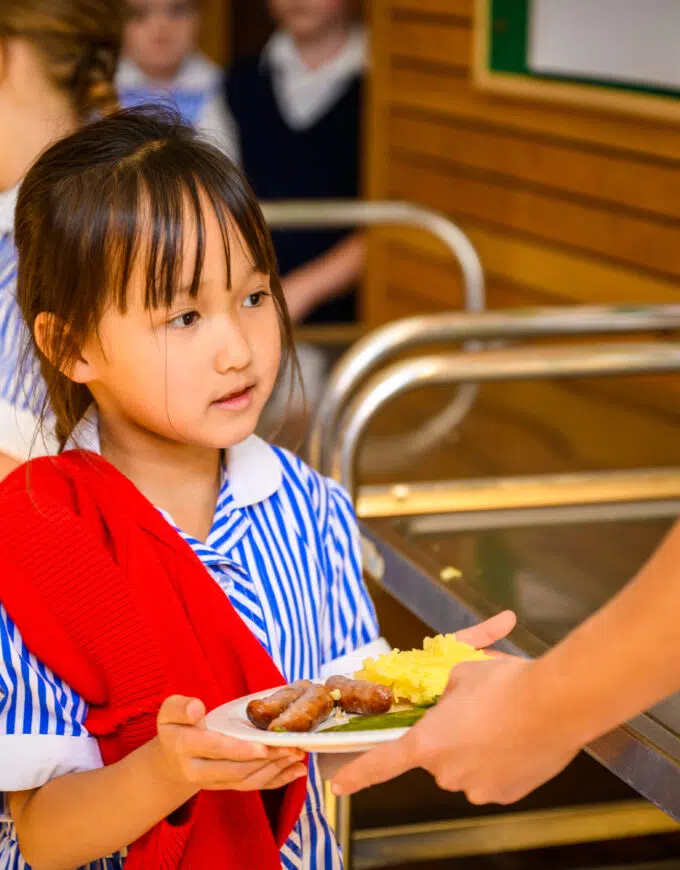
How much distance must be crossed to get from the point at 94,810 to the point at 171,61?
350 cm

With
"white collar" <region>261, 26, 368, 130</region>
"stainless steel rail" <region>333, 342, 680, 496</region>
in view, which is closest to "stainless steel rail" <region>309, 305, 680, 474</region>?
"stainless steel rail" <region>333, 342, 680, 496</region>

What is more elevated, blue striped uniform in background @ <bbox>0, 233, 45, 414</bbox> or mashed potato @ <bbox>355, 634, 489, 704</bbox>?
blue striped uniform in background @ <bbox>0, 233, 45, 414</bbox>

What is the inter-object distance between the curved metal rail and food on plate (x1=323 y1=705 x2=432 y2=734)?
1712 mm

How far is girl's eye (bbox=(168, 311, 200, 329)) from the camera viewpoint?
1.01 m

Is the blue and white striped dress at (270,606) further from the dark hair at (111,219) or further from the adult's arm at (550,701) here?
the adult's arm at (550,701)

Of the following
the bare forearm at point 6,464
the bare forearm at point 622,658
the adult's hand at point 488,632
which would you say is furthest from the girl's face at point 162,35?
the bare forearm at point 622,658

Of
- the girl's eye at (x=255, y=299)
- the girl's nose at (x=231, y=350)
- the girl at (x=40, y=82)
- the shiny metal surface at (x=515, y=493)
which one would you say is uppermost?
the girl at (x=40, y=82)

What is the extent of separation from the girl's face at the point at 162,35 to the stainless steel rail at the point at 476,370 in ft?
8.54

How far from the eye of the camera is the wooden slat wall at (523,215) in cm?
269

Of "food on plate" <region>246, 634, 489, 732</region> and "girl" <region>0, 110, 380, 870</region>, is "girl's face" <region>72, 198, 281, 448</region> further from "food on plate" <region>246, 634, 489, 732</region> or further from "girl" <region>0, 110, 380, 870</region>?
"food on plate" <region>246, 634, 489, 732</region>

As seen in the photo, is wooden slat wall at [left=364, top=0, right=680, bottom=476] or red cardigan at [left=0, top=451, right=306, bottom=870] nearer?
red cardigan at [left=0, top=451, right=306, bottom=870]

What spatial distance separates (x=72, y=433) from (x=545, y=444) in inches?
62.3

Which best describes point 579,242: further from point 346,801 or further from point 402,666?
point 402,666

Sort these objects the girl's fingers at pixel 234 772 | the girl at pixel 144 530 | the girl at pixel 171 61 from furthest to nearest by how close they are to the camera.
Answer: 1. the girl at pixel 171 61
2. the girl at pixel 144 530
3. the girl's fingers at pixel 234 772
